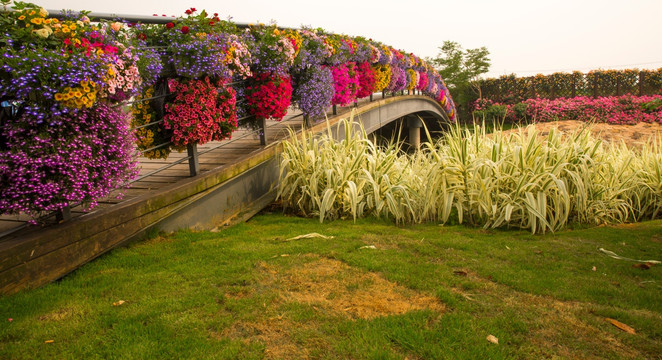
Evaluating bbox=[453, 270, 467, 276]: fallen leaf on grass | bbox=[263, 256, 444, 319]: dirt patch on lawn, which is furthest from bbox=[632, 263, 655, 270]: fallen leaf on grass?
bbox=[263, 256, 444, 319]: dirt patch on lawn

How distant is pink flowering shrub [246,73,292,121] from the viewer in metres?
5.71

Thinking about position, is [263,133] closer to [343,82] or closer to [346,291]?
[343,82]

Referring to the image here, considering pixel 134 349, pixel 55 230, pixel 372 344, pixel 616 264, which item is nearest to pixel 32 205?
pixel 55 230

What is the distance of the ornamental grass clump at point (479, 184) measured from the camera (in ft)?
16.4

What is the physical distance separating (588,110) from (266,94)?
21.9 metres

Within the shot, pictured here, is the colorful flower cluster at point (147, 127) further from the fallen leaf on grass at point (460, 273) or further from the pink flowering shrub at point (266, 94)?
the fallen leaf on grass at point (460, 273)

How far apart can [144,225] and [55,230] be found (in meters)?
0.87

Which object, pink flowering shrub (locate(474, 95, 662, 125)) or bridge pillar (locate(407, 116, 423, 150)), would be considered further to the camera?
pink flowering shrub (locate(474, 95, 662, 125))

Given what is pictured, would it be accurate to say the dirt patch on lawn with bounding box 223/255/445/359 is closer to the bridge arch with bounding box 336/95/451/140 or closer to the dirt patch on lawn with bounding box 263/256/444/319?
the dirt patch on lawn with bounding box 263/256/444/319

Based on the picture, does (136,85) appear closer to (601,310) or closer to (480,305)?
(480,305)

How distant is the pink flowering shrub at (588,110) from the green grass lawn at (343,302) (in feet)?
55.4

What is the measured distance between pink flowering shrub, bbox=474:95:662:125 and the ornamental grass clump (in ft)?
46.6

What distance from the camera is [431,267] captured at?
3510 mm

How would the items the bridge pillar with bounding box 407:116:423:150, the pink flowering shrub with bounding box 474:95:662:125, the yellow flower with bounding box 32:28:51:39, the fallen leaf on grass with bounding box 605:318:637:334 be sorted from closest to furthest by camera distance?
the fallen leaf on grass with bounding box 605:318:637:334 < the yellow flower with bounding box 32:28:51:39 < the bridge pillar with bounding box 407:116:423:150 < the pink flowering shrub with bounding box 474:95:662:125
